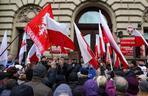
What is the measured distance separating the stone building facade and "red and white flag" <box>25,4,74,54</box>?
31.1 ft

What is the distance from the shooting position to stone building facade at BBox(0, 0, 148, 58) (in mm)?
19984

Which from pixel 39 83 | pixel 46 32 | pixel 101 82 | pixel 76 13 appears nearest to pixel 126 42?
pixel 76 13

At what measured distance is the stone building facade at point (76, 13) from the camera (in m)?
20.0

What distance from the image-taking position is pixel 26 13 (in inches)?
821

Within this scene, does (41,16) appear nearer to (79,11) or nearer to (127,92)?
(127,92)

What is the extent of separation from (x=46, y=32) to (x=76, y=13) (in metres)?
10.8

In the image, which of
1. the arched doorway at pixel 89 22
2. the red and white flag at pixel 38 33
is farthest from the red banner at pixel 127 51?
the red and white flag at pixel 38 33

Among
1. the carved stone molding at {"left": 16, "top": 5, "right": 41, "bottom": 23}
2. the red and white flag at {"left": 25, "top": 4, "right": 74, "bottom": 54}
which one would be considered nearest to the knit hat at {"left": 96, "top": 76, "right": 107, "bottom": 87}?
the red and white flag at {"left": 25, "top": 4, "right": 74, "bottom": 54}

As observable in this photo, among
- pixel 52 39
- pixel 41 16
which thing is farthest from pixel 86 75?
pixel 41 16

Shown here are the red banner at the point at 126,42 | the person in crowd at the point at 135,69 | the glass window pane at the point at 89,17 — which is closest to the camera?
the person in crowd at the point at 135,69

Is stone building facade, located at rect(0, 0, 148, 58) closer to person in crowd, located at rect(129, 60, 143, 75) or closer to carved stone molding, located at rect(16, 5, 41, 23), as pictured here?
carved stone molding, located at rect(16, 5, 41, 23)

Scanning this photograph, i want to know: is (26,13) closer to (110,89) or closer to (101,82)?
(101,82)

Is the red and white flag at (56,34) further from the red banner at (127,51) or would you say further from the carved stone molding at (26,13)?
the carved stone molding at (26,13)

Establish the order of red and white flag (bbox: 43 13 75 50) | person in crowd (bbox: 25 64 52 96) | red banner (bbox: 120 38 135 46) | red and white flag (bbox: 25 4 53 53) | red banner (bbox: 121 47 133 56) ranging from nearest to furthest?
person in crowd (bbox: 25 64 52 96), red and white flag (bbox: 25 4 53 53), red and white flag (bbox: 43 13 75 50), red banner (bbox: 120 38 135 46), red banner (bbox: 121 47 133 56)
